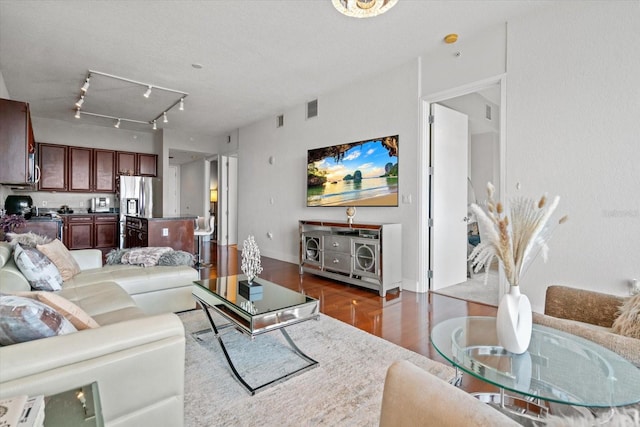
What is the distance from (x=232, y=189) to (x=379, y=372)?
699 centimetres

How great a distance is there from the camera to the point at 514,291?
1384 millimetres

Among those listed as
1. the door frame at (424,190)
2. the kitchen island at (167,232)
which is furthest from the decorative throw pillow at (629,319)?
the kitchen island at (167,232)

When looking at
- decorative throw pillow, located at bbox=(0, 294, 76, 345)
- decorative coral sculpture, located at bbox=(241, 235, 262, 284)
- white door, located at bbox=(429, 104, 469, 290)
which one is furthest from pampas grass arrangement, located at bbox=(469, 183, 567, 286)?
white door, located at bbox=(429, 104, 469, 290)

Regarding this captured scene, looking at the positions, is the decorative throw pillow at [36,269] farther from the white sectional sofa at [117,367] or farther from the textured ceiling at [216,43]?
the textured ceiling at [216,43]

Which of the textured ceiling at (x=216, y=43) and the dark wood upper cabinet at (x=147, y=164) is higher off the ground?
the textured ceiling at (x=216, y=43)

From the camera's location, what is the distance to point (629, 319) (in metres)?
1.55

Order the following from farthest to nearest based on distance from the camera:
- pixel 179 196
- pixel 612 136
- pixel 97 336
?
1. pixel 179 196
2. pixel 612 136
3. pixel 97 336

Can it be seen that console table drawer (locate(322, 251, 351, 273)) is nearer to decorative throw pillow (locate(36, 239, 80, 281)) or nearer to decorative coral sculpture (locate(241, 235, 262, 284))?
decorative coral sculpture (locate(241, 235, 262, 284))

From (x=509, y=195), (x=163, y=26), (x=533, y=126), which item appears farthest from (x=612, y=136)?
(x=163, y=26)

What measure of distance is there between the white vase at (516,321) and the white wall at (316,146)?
274cm

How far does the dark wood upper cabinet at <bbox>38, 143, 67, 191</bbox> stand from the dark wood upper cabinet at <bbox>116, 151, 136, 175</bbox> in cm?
101

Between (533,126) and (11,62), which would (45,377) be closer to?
(533,126)

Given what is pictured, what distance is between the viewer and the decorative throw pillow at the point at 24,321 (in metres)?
1.14

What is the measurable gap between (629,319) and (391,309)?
6.76 feet
